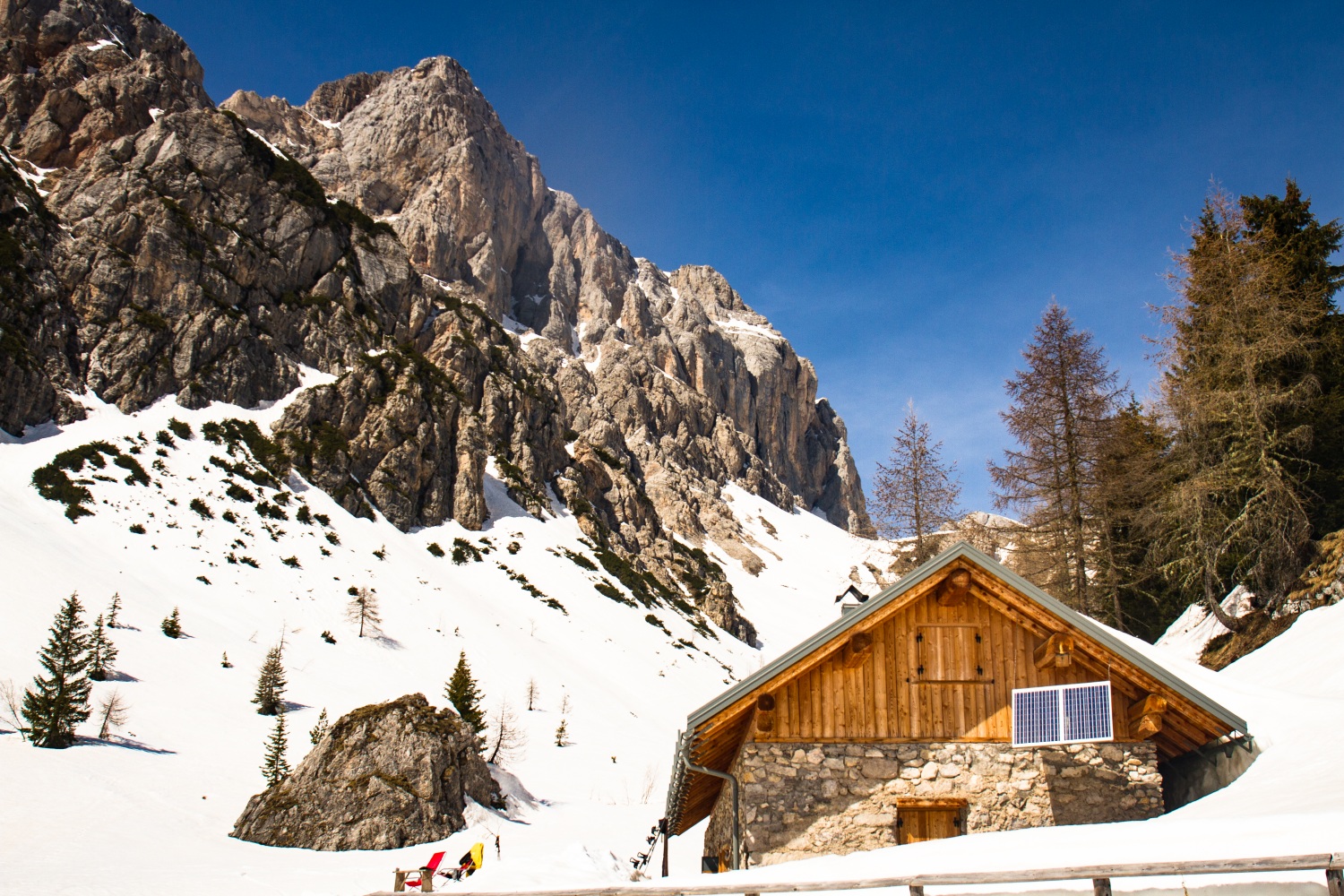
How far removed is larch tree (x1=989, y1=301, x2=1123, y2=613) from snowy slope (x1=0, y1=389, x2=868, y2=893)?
10468 millimetres

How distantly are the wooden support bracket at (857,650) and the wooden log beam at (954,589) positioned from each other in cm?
109

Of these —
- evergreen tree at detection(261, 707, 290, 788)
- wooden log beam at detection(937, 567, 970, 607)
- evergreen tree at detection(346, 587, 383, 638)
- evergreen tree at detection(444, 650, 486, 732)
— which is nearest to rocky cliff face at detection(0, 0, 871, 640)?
evergreen tree at detection(346, 587, 383, 638)

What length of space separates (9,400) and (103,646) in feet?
104

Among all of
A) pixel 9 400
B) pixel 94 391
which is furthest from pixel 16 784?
pixel 94 391

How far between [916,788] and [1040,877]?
5084 millimetres

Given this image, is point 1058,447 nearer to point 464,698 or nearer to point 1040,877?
point 1040,877

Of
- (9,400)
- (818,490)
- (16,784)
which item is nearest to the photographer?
(16,784)

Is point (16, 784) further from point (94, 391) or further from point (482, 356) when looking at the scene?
point (482, 356)

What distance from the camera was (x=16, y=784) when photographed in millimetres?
17734

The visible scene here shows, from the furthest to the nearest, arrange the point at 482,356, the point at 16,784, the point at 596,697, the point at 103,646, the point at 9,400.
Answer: the point at 482,356, the point at 9,400, the point at 596,697, the point at 103,646, the point at 16,784

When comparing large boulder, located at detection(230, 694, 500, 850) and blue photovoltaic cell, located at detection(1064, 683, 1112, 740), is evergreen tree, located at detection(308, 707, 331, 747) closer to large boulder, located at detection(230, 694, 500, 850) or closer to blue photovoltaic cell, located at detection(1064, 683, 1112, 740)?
large boulder, located at detection(230, 694, 500, 850)

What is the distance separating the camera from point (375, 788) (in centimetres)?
1964

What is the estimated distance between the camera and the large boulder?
18.3 meters

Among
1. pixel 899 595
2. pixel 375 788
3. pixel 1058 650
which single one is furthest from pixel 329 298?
pixel 1058 650
